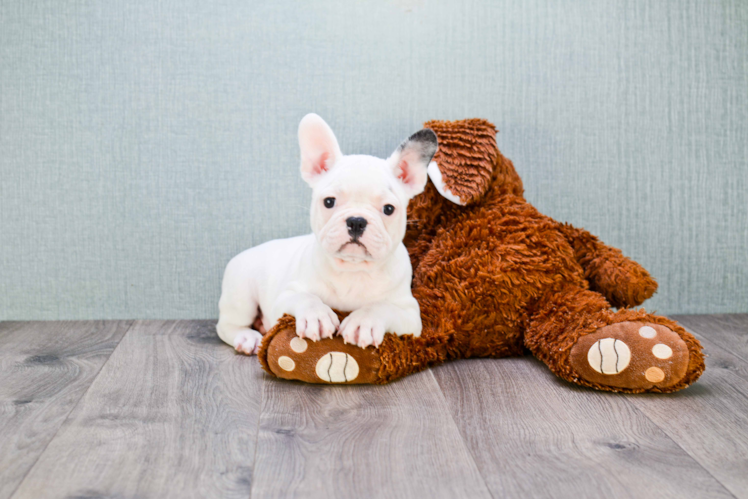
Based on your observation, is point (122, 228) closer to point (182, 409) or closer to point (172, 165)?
point (172, 165)

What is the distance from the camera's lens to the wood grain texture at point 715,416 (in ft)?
3.62

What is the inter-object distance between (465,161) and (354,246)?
0.56 metres

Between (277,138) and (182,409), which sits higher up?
(277,138)

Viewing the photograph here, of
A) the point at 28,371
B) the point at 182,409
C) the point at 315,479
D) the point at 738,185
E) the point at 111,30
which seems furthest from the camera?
the point at 738,185

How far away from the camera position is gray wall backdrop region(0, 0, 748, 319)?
6.67 feet

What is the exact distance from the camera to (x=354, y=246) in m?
1.40

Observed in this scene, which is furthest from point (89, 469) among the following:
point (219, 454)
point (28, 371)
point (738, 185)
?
point (738, 185)

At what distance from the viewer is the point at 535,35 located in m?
2.09

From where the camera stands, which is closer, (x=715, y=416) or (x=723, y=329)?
(x=715, y=416)

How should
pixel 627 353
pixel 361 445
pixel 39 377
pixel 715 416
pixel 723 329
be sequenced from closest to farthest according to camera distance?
pixel 361 445 → pixel 715 416 → pixel 627 353 → pixel 39 377 → pixel 723 329

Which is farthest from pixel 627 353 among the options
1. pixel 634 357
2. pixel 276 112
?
pixel 276 112

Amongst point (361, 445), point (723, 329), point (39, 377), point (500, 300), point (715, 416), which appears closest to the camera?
point (361, 445)

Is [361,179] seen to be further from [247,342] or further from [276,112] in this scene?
[276,112]

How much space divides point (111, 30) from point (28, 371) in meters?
1.06
